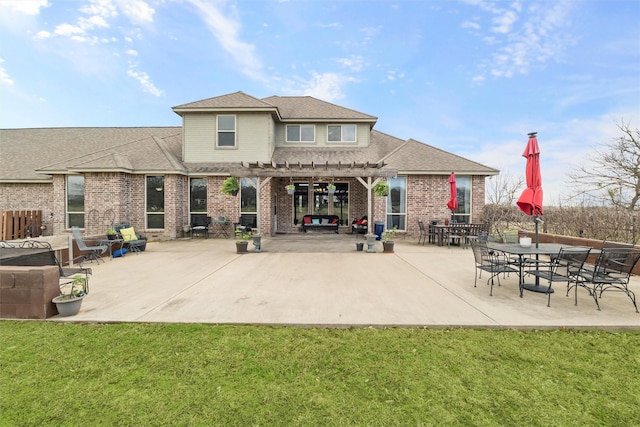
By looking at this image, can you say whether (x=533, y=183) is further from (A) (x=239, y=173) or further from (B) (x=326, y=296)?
(A) (x=239, y=173)

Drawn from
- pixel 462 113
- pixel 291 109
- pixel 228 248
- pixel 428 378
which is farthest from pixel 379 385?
pixel 462 113

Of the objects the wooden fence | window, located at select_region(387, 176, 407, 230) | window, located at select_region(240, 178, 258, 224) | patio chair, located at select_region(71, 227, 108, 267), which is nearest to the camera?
patio chair, located at select_region(71, 227, 108, 267)

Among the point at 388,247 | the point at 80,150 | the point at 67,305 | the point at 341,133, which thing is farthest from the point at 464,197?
the point at 80,150

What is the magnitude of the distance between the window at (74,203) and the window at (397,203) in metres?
14.8

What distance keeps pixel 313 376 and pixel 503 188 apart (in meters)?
Result: 33.7

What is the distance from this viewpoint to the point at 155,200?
1375 centimetres

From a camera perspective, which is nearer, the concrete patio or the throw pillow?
the concrete patio

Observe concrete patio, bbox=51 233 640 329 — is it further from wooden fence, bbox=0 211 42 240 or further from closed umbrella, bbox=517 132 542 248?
wooden fence, bbox=0 211 42 240

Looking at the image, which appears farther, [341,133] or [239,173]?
[341,133]

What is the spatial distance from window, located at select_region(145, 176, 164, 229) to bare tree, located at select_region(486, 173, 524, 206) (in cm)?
2984

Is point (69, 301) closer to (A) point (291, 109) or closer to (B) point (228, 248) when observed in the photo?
(B) point (228, 248)

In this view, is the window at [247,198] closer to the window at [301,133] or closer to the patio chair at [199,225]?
the patio chair at [199,225]

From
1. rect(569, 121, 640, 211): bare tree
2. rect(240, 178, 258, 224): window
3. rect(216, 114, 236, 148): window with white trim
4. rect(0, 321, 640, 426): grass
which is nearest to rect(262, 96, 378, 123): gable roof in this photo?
rect(216, 114, 236, 148): window with white trim

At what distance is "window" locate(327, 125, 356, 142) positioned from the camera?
16.6 metres
